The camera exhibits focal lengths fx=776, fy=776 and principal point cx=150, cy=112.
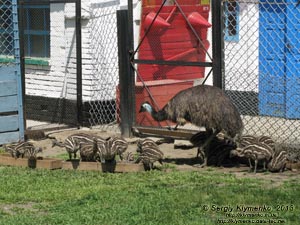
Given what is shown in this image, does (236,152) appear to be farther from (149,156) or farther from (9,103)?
(9,103)

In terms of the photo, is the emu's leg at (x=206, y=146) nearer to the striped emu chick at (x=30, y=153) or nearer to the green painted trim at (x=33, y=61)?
the striped emu chick at (x=30, y=153)

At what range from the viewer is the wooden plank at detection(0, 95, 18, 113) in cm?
1400

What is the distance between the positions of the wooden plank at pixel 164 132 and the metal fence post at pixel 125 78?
9.6 inches

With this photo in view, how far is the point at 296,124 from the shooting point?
48.6 ft

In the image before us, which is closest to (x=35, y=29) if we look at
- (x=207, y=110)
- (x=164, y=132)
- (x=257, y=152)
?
(x=164, y=132)

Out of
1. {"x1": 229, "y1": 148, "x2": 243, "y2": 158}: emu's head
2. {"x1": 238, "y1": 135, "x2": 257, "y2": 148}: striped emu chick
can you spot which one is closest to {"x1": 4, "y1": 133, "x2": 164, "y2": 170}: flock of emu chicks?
{"x1": 229, "y1": 148, "x2": 243, "y2": 158}: emu's head

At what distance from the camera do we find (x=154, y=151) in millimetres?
11328

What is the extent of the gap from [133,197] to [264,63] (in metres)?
7.62

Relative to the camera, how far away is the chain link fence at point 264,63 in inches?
594

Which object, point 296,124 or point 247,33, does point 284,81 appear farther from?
point 247,33

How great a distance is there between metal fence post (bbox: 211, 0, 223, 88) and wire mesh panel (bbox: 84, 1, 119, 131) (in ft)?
11.4

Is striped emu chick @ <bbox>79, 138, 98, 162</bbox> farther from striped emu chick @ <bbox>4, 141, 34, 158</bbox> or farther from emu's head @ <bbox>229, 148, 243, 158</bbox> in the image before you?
emu's head @ <bbox>229, 148, 243, 158</bbox>

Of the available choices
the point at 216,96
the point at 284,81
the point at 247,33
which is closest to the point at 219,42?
the point at 216,96

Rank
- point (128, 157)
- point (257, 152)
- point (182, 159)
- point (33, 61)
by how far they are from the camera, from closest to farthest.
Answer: point (257, 152), point (128, 157), point (182, 159), point (33, 61)
